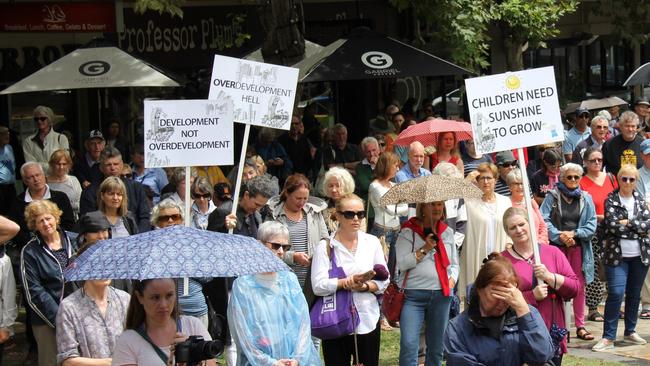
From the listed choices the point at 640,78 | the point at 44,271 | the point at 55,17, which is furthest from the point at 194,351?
the point at 640,78

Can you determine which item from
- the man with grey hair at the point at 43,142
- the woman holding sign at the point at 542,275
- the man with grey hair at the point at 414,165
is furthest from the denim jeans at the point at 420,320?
the man with grey hair at the point at 43,142

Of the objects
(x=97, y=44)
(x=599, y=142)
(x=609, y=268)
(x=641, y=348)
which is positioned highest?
(x=97, y=44)

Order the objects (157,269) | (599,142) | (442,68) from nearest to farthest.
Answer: (157,269) → (442,68) → (599,142)

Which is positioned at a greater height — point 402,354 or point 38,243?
point 38,243

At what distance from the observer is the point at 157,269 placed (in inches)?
254

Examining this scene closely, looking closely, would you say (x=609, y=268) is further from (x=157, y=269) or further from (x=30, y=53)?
(x=30, y=53)

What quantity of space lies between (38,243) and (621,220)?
544cm

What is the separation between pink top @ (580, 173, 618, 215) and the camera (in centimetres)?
1320

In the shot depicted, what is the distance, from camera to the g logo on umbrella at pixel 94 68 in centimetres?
1509

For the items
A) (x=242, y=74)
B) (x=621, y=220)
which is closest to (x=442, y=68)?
(x=621, y=220)

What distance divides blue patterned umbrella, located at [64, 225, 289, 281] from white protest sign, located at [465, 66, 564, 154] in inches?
124

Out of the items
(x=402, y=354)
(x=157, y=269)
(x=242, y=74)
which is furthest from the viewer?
(x=242, y=74)

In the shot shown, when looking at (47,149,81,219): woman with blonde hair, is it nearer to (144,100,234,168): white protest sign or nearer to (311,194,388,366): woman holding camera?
(144,100,234,168): white protest sign

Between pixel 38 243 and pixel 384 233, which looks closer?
pixel 38 243
